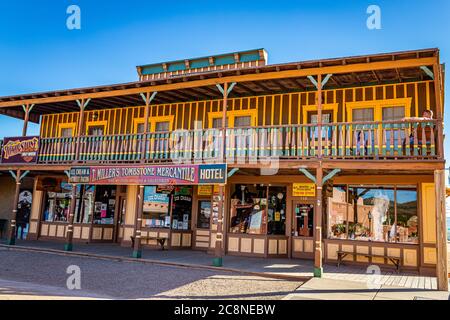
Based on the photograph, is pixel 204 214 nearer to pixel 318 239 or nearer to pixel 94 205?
pixel 94 205

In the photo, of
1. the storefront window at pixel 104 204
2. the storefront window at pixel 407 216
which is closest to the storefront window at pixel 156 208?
the storefront window at pixel 104 204

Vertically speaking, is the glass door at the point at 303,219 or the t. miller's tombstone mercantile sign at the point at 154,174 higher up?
the t. miller's tombstone mercantile sign at the point at 154,174

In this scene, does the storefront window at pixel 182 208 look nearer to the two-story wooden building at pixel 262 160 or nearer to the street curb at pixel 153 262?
the two-story wooden building at pixel 262 160

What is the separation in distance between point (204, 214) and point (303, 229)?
387cm

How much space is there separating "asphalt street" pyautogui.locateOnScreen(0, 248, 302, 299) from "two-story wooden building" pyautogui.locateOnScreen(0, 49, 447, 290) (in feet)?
5.17

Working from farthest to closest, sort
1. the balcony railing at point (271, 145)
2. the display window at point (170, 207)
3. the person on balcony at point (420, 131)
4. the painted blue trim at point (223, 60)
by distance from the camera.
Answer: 1. the painted blue trim at point (223, 60)
2. the display window at point (170, 207)
3. the balcony railing at point (271, 145)
4. the person on balcony at point (420, 131)

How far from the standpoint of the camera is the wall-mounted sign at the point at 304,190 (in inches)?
544

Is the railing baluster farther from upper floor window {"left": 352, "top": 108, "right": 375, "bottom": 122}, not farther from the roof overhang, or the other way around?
upper floor window {"left": 352, "top": 108, "right": 375, "bottom": 122}

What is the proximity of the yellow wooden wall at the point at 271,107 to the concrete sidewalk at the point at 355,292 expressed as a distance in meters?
5.49

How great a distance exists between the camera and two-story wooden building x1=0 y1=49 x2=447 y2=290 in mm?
10945

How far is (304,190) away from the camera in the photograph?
45.7 ft

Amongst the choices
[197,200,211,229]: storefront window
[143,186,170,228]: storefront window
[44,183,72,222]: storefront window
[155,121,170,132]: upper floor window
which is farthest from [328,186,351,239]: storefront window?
[44,183,72,222]: storefront window

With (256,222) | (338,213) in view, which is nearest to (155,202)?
(256,222)
